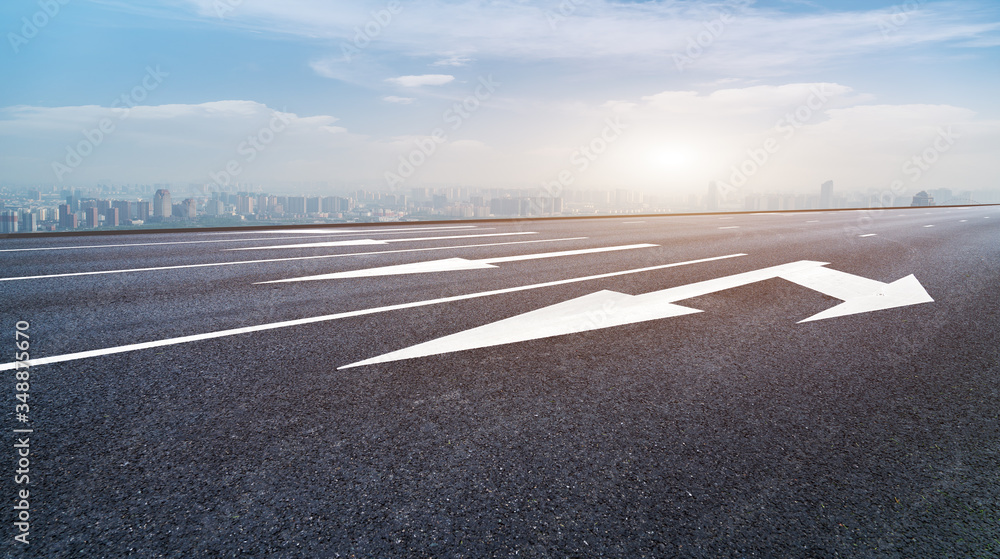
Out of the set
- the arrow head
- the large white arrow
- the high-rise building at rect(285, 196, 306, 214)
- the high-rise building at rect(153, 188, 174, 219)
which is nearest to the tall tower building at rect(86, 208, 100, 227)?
the high-rise building at rect(153, 188, 174, 219)

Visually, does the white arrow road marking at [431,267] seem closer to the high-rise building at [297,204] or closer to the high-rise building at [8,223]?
the high-rise building at [8,223]

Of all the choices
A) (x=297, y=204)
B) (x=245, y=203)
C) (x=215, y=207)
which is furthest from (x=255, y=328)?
(x=297, y=204)

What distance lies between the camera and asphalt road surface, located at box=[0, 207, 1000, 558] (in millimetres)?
1785

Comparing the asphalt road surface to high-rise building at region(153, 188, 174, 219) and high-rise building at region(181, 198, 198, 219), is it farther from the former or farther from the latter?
high-rise building at region(153, 188, 174, 219)

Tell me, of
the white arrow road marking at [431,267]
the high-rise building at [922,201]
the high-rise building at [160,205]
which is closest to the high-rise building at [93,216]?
the high-rise building at [160,205]

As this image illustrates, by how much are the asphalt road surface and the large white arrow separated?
0.14ft

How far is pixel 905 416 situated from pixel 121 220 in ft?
67.5

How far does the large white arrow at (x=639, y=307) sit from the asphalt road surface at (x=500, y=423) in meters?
0.04

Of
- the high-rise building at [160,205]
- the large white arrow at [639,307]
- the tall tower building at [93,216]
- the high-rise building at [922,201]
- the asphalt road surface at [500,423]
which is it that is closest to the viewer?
the asphalt road surface at [500,423]

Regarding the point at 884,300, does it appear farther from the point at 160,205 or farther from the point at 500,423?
the point at 160,205

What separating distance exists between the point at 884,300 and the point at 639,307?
2.89 metres

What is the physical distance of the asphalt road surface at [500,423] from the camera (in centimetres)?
Result: 179

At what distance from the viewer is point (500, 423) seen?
2.57 m

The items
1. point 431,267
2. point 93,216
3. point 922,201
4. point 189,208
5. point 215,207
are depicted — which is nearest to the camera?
point 431,267
